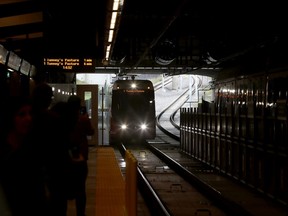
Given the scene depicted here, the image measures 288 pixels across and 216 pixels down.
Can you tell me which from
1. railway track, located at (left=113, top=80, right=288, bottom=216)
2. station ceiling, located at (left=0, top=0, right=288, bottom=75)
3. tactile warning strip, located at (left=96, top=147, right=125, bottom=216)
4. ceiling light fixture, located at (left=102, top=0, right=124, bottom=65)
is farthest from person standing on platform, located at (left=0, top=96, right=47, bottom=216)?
ceiling light fixture, located at (left=102, top=0, right=124, bottom=65)

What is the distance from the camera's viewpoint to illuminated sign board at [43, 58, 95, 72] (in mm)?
15461

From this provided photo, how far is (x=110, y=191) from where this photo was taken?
934 centimetres

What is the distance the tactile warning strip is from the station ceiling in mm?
3438

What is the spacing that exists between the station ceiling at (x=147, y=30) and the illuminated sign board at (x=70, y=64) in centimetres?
33

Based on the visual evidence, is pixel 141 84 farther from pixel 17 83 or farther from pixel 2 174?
pixel 2 174

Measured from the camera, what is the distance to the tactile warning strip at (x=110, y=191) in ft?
25.6

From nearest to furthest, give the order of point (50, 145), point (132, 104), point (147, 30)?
1. point (50, 145)
2. point (147, 30)
3. point (132, 104)

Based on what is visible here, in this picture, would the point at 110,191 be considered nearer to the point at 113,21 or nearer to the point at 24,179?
the point at 113,21

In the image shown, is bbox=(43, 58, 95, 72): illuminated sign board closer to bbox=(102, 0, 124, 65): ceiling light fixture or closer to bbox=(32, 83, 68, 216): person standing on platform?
bbox=(102, 0, 124, 65): ceiling light fixture

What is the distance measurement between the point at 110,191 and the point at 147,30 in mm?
16038

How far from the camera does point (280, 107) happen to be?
31.9 feet

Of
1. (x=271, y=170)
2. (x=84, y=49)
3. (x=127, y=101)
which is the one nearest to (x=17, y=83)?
(x=84, y=49)

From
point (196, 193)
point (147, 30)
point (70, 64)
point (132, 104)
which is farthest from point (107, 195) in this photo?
point (132, 104)

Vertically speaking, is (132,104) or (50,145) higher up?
(132,104)
